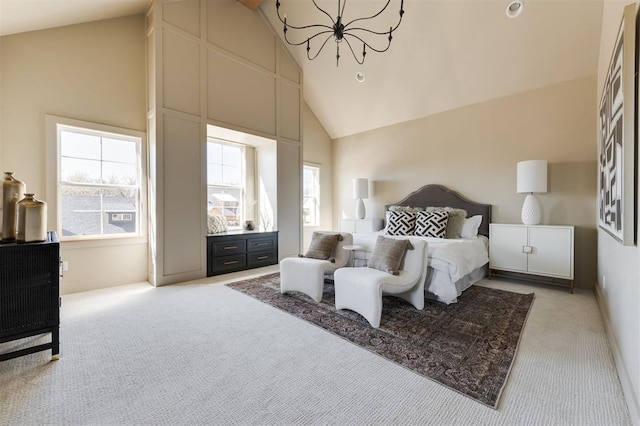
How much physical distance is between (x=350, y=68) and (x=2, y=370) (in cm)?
544

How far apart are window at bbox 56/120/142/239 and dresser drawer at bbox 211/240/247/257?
1094 millimetres

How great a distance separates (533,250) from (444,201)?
149cm

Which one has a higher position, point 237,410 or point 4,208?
point 4,208

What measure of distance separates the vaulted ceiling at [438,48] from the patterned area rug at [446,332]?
3.06m

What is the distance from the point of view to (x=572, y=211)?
384cm

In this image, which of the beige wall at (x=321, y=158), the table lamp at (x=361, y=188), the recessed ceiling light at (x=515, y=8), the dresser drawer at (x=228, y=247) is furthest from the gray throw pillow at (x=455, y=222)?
the dresser drawer at (x=228, y=247)

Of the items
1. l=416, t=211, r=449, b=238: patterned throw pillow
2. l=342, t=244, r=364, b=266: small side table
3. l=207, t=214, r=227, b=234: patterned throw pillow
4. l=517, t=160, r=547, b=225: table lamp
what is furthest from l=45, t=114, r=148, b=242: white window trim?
l=517, t=160, r=547, b=225: table lamp

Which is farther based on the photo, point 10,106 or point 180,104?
point 180,104

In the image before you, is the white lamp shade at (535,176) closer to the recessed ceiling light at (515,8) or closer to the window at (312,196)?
the recessed ceiling light at (515,8)

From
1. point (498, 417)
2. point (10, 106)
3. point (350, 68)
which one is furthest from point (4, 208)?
point (350, 68)

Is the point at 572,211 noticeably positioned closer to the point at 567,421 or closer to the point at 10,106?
the point at 567,421

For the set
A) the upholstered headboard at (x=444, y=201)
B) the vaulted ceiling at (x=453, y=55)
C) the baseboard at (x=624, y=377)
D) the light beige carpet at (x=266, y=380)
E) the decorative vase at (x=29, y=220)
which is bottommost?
the light beige carpet at (x=266, y=380)

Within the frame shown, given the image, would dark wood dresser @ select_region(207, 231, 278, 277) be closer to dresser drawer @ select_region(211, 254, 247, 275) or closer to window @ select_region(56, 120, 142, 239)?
dresser drawer @ select_region(211, 254, 247, 275)

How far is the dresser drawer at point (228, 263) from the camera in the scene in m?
4.46
